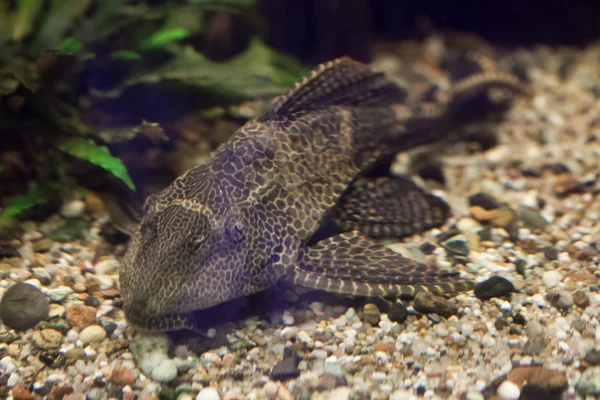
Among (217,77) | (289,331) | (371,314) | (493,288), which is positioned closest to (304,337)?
(289,331)

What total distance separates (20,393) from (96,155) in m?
2.14

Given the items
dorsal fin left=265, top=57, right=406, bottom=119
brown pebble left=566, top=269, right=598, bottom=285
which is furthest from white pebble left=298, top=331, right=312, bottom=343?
brown pebble left=566, top=269, right=598, bottom=285

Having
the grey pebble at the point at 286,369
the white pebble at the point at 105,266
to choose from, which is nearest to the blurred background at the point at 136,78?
the white pebble at the point at 105,266

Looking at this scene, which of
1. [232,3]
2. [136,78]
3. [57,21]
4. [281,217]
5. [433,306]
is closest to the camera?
[433,306]

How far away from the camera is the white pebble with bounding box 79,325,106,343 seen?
11.8 feet

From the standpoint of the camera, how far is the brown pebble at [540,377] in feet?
9.71

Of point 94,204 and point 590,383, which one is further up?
point 94,204

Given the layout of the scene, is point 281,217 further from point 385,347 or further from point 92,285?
point 92,285

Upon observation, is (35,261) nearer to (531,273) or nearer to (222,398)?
(222,398)

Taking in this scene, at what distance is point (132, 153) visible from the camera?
5.32 metres

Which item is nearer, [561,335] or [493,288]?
[561,335]

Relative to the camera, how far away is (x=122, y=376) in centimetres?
329

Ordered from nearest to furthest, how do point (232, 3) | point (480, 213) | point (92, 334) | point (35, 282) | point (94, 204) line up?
point (92, 334)
point (35, 282)
point (94, 204)
point (480, 213)
point (232, 3)

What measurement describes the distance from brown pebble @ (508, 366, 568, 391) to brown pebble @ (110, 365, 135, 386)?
7.34ft
